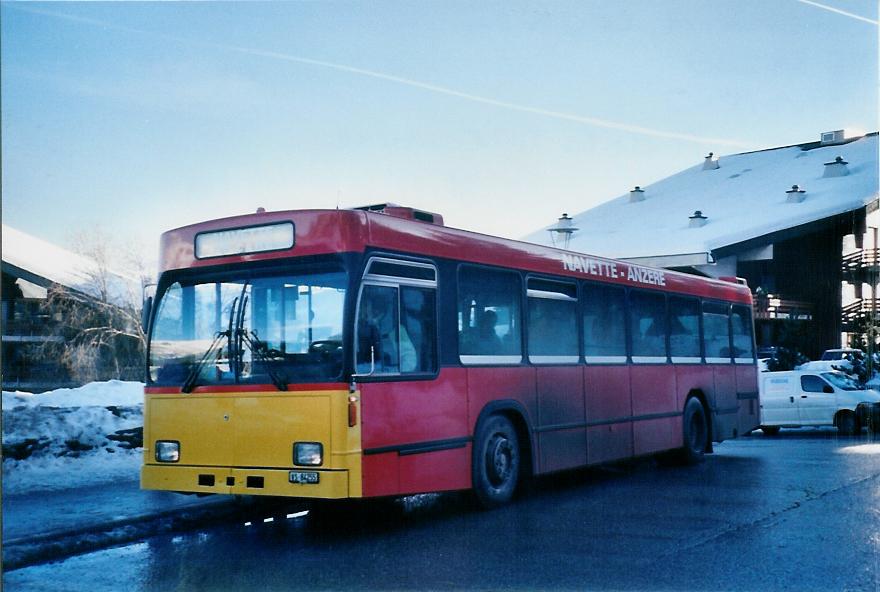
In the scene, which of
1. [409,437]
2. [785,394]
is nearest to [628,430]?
[409,437]

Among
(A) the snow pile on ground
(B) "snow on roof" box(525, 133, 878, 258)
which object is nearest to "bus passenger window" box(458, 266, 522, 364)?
(A) the snow pile on ground

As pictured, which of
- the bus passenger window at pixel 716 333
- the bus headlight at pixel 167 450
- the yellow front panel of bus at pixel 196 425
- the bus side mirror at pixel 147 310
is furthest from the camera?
the bus passenger window at pixel 716 333

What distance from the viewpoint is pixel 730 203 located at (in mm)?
38062

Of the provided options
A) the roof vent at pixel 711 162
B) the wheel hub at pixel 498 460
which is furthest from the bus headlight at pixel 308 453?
the roof vent at pixel 711 162

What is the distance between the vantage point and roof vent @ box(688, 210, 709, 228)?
1431 inches

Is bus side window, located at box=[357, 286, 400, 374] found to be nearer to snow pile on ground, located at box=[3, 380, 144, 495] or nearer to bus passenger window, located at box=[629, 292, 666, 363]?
snow pile on ground, located at box=[3, 380, 144, 495]

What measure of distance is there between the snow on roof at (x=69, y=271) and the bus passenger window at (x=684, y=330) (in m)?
17.4

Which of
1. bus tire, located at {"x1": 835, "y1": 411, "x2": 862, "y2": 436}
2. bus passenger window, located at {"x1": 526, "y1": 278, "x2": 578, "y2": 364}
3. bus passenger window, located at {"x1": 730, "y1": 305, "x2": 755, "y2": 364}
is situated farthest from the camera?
bus tire, located at {"x1": 835, "y1": 411, "x2": 862, "y2": 436}

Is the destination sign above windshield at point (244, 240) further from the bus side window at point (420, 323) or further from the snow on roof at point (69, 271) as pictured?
the snow on roof at point (69, 271)

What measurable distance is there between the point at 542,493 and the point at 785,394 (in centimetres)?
1319

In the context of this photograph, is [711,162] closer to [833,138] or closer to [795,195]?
[833,138]

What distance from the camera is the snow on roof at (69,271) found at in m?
28.0

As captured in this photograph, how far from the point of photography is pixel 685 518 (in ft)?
31.4

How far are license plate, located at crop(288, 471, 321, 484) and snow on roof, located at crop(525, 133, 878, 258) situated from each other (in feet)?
84.8
